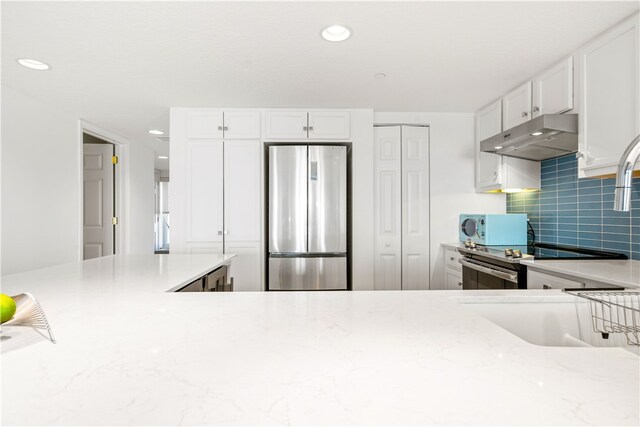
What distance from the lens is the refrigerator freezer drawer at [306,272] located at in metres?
3.09

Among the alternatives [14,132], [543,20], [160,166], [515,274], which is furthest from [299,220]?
[160,166]

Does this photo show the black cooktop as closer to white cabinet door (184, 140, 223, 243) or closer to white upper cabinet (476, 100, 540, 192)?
white upper cabinet (476, 100, 540, 192)

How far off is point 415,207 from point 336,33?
2.00m

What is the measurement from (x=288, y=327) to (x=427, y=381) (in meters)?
0.37

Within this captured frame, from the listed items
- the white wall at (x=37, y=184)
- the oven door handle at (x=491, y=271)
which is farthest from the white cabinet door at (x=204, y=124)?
the oven door handle at (x=491, y=271)

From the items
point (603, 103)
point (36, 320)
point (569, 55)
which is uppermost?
point (569, 55)

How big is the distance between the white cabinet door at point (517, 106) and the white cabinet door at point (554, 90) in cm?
7

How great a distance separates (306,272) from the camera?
10.1 feet

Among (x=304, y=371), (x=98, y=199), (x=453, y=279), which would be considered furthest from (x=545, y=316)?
(x=98, y=199)

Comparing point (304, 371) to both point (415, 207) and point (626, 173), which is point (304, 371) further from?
point (415, 207)

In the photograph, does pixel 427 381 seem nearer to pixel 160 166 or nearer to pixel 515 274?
pixel 515 274

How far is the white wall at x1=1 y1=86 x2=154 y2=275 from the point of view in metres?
2.65

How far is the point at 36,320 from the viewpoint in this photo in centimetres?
80

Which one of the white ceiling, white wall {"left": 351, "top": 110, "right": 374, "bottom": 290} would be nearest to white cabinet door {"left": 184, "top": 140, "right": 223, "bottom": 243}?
the white ceiling
